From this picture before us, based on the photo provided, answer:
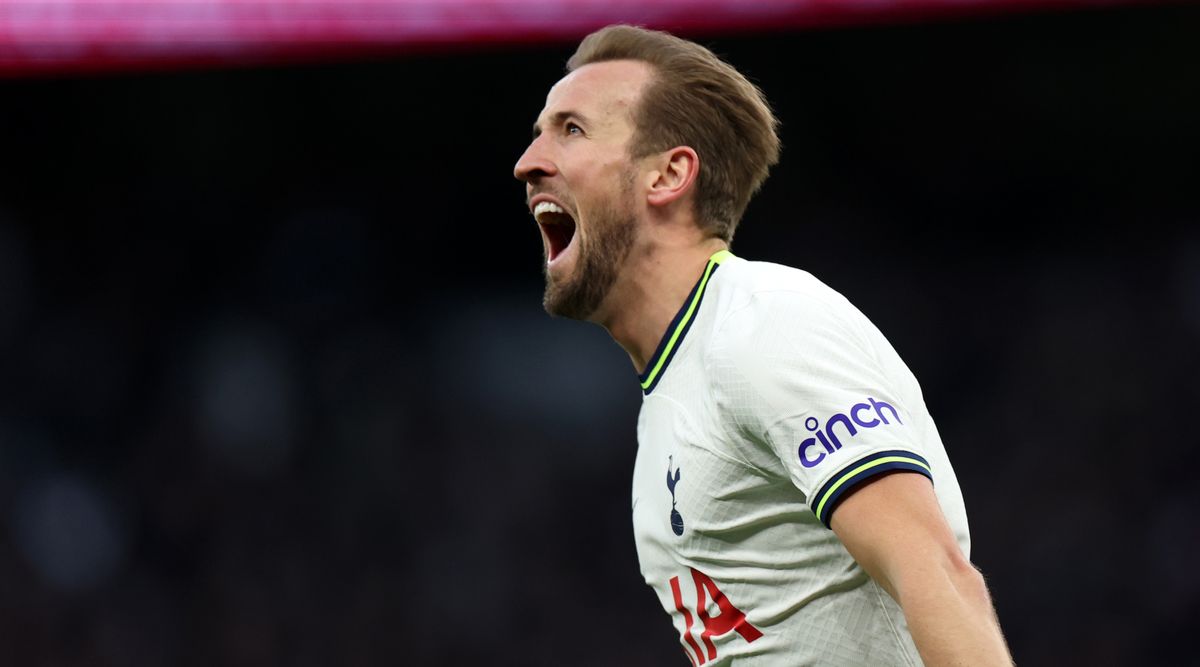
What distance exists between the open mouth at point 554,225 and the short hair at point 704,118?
0.60 feet

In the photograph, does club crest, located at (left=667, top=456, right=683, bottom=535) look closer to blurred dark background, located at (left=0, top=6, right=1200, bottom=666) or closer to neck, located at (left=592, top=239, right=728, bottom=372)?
neck, located at (left=592, top=239, right=728, bottom=372)

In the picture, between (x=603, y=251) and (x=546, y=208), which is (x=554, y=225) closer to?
(x=546, y=208)

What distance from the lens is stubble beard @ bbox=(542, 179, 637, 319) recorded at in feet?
7.25

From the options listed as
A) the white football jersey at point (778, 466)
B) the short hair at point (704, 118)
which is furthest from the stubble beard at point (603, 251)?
the white football jersey at point (778, 466)

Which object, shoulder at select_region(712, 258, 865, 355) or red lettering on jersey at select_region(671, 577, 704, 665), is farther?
red lettering on jersey at select_region(671, 577, 704, 665)

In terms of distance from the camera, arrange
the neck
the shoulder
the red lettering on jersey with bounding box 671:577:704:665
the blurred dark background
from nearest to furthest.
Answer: the shoulder
the red lettering on jersey with bounding box 671:577:704:665
the neck
the blurred dark background

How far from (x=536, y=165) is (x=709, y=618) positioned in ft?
2.73

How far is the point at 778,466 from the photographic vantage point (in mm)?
1723

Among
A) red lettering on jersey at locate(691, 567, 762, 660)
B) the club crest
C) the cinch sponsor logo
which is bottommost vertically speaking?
red lettering on jersey at locate(691, 567, 762, 660)

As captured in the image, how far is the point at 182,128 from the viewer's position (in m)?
6.72

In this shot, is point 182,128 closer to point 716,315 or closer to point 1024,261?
point 1024,261

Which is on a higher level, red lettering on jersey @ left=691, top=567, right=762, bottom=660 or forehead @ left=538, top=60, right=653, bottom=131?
forehead @ left=538, top=60, right=653, bottom=131

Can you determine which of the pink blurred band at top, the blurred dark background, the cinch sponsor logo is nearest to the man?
the cinch sponsor logo

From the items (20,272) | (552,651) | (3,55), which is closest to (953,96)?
(552,651)
